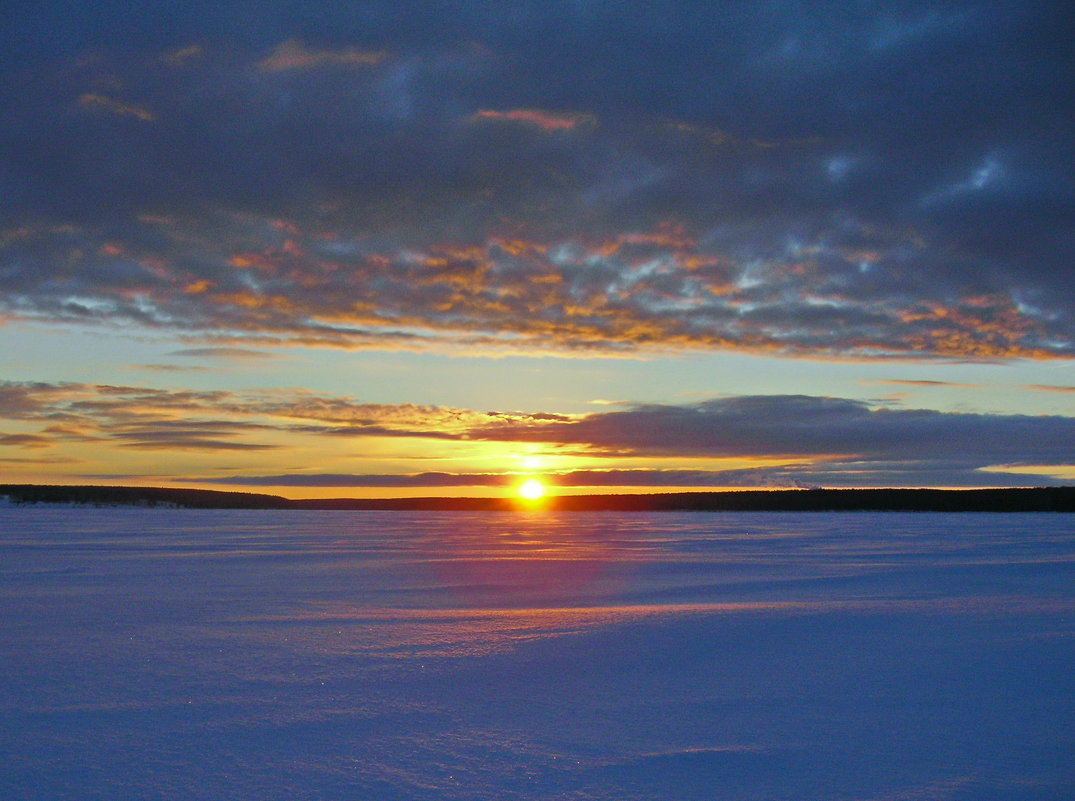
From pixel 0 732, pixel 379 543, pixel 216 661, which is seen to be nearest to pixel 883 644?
pixel 216 661

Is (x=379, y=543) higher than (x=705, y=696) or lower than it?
lower

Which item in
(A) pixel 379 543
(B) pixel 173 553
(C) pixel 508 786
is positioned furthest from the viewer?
(A) pixel 379 543

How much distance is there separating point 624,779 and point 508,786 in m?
0.52

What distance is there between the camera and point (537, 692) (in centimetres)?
493

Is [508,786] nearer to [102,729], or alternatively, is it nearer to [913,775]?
[913,775]

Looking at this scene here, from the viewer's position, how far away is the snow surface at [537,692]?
11.7 feet

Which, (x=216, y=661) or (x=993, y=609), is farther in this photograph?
(x=993, y=609)

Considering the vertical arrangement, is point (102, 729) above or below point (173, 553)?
above

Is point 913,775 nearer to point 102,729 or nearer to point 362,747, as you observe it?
point 362,747

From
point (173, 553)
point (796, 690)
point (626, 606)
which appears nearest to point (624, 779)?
point (796, 690)

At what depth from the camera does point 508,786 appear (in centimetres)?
348

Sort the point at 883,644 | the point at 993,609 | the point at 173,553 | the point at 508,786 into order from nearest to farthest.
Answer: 1. the point at 508,786
2. the point at 883,644
3. the point at 993,609
4. the point at 173,553

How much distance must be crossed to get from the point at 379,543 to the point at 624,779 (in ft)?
57.9

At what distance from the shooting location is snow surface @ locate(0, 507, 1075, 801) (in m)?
3.57
